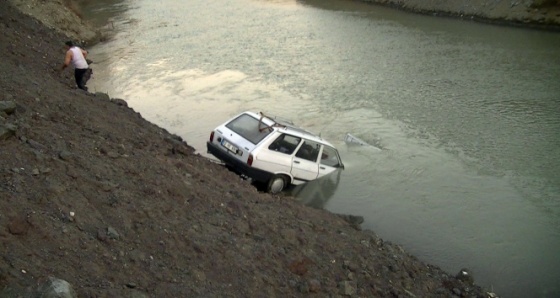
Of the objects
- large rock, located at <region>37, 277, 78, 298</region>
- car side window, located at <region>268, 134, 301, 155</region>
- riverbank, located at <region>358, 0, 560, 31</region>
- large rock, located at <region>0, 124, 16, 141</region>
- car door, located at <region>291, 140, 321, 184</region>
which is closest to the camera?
large rock, located at <region>37, 277, 78, 298</region>

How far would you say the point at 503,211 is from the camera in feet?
40.1

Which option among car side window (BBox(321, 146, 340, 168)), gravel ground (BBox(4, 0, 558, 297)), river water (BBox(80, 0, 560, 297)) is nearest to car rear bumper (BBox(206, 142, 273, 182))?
gravel ground (BBox(4, 0, 558, 297))

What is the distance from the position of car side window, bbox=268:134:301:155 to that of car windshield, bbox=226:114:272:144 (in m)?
0.29

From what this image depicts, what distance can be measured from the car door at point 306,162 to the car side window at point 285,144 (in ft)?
0.53

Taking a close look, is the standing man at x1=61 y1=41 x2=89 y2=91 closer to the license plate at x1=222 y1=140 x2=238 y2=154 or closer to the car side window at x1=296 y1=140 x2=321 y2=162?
the license plate at x1=222 y1=140 x2=238 y2=154

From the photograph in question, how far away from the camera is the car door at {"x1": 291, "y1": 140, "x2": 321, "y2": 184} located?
1173 centimetres

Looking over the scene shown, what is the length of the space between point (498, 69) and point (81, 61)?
1804 cm

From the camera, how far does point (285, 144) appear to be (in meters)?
11.6

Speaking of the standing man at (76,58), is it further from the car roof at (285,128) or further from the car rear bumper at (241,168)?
the car roof at (285,128)

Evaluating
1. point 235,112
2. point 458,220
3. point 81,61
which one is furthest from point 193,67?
point 458,220

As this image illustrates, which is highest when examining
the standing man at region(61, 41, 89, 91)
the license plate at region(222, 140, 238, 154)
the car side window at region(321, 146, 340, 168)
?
the standing man at region(61, 41, 89, 91)

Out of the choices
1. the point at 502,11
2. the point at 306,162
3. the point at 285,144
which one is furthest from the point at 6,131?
the point at 502,11

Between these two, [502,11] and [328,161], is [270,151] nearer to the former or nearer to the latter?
[328,161]

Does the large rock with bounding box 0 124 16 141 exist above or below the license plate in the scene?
above
